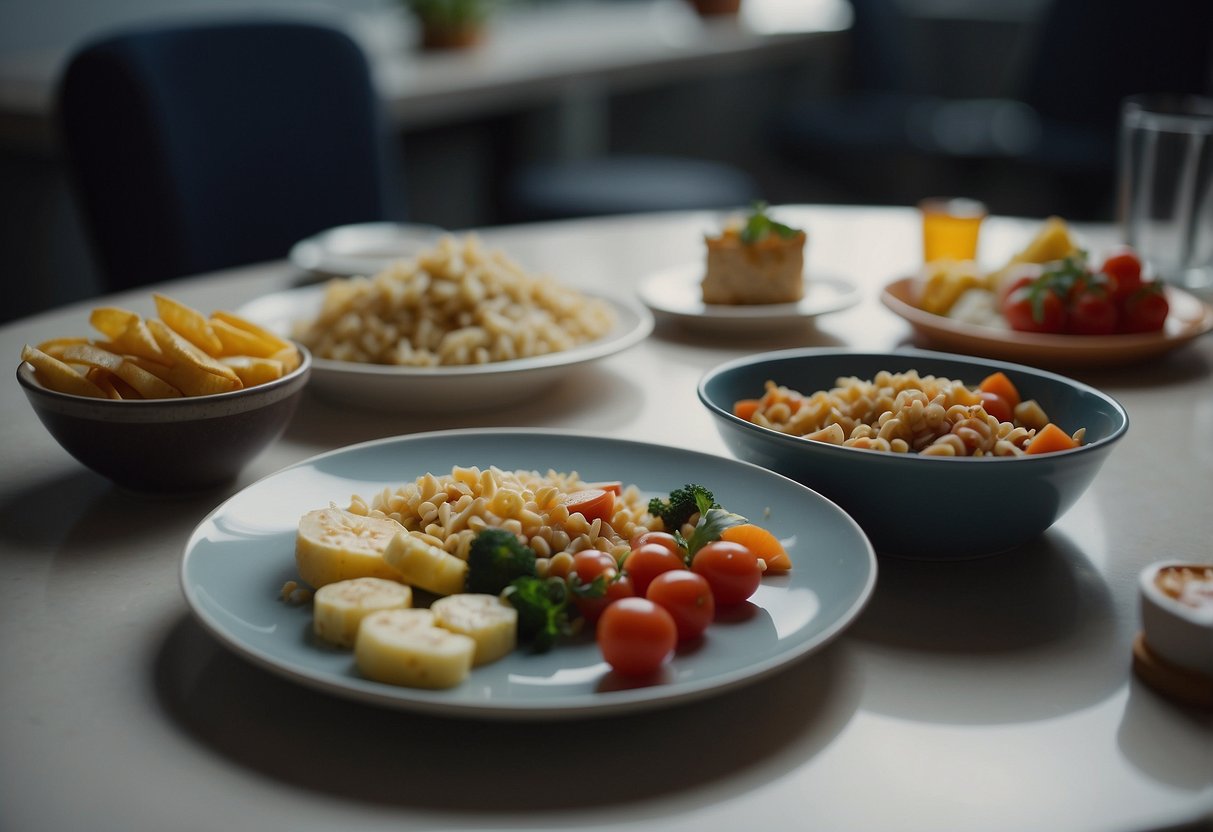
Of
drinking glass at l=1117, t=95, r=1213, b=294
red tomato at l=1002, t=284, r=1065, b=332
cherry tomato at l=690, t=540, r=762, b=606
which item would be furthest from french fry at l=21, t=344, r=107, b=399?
drinking glass at l=1117, t=95, r=1213, b=294

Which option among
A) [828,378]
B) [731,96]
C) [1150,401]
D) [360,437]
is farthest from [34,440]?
[731,96]

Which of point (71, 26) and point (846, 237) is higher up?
point (71, 26)

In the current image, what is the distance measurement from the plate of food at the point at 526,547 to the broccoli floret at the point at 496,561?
0.01 meters

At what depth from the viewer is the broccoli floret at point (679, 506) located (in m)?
1.07

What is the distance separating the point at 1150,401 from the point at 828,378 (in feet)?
1.69

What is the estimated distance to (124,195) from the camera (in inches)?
99.0

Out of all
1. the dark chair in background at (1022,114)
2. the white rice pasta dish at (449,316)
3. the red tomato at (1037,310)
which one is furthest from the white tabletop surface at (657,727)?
the dark chair in background at (1022,114)

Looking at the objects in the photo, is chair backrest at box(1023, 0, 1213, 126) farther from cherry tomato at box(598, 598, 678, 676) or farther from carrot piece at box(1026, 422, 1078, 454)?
cherry tomato at box(598, 598, 678, 676)

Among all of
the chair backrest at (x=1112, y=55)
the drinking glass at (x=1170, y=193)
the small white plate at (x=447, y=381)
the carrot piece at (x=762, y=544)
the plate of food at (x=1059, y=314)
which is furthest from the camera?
the chair backrest at (x=1112, y=55)

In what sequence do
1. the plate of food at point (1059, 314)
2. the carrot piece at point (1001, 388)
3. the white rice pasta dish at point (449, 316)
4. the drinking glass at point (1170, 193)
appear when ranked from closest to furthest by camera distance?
1. the carrot piece at point (1001, 388)
2. the white rice pasta dish at point (449, 316)
3. the plate of food at point (1059, 314)
4. the drinking glass at point (1170, 193)

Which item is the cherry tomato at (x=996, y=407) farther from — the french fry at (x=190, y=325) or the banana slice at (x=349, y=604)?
the french fry at (x=190, y=325)

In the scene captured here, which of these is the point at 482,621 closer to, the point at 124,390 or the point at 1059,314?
the point at 124,390

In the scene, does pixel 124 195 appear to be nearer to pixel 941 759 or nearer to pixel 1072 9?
pixel 941 759

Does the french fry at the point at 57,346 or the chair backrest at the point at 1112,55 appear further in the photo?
the chair backrest at the point at 1112,55
